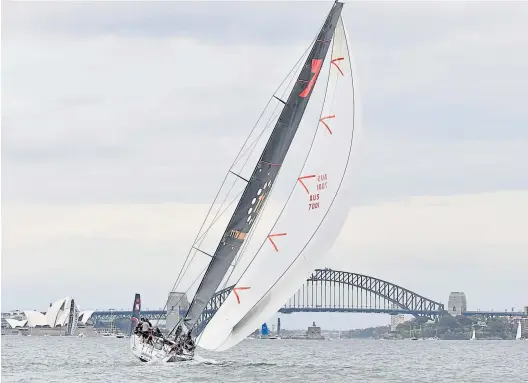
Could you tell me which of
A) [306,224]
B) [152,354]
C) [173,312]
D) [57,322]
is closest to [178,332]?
[152,354]

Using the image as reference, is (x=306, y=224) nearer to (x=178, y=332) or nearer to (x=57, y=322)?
(x=178, y=332)

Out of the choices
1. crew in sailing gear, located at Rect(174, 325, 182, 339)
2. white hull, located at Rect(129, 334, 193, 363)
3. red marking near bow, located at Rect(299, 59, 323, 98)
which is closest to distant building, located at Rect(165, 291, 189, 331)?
crew in sailing gear, located at Rect(174, 325, 182, 339)

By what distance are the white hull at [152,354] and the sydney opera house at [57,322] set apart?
80.8 meters

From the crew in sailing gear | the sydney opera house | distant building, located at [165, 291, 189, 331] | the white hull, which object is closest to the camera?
the crew in sailing gear

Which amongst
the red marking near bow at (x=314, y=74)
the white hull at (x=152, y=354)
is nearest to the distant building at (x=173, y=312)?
the white hull at (x=152, y=354)

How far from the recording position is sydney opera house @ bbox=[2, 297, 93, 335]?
10544cm

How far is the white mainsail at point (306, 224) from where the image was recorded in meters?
22.8

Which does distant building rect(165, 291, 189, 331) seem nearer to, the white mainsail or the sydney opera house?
Result: the white mainsail

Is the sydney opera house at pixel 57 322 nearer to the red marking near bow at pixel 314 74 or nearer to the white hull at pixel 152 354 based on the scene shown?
the white hull at pixel 152 354

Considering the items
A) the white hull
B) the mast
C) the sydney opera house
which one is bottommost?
the white hull

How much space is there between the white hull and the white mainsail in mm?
1966

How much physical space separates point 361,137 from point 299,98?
187cm

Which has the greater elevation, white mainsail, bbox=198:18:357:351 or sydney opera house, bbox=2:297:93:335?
sydney opera house, bbox=2:297:93:335

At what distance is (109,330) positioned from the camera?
4975 inches
